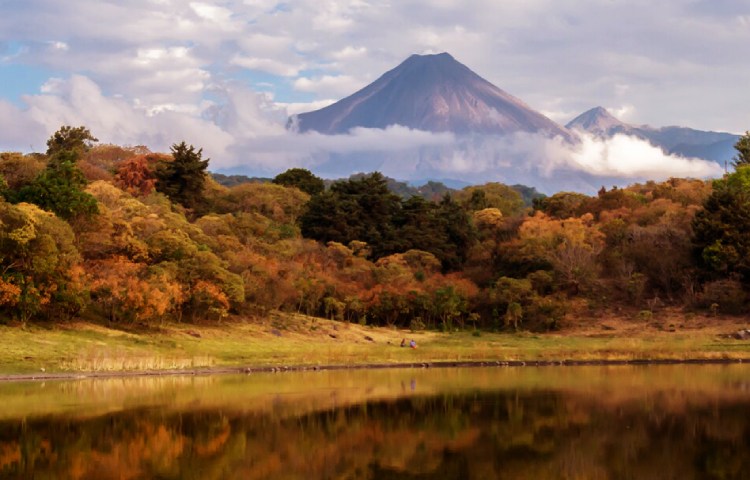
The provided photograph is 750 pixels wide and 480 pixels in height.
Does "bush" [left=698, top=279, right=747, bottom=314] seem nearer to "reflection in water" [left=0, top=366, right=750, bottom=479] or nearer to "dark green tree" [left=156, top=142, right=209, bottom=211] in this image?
"reflection in water" [left=0, top=366, right=750, bottom=479]

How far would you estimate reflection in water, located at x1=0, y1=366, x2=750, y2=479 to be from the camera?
17891 mm

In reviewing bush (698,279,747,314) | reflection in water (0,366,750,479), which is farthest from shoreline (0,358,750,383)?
bush (698,279,747,314)

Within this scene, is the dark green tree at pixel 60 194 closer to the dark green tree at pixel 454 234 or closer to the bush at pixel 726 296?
the dark green tree at pixel 454 234

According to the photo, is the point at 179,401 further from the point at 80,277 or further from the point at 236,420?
the point at 80,277

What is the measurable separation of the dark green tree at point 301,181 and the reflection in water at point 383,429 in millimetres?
60290

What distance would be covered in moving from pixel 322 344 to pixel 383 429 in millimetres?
28134

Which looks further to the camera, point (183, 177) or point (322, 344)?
point (183, 177)

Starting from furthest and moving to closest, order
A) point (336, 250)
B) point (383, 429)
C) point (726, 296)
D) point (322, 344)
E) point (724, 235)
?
point (336, 250) < point (724, 235) < point (726, 296) < point (322, 344) < point (383, 429)

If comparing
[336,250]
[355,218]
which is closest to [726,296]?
[336,250]

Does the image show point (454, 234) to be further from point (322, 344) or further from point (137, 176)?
point (322, 344)

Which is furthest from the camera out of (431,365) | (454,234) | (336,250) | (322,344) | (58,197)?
(454,234)

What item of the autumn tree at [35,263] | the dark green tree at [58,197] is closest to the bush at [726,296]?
the dark green tree at [58,197]

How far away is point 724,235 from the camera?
201 feet

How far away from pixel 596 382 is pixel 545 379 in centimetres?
231
